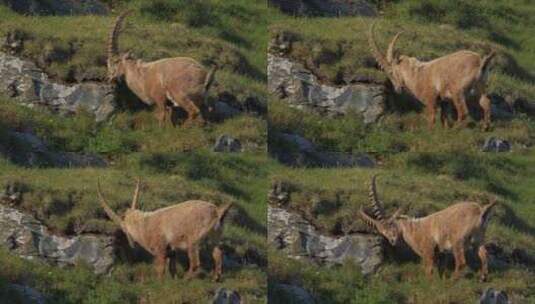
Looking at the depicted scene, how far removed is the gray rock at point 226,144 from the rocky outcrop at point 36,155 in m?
2.01

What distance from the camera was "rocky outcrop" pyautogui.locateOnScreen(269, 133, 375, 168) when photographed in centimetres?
2998

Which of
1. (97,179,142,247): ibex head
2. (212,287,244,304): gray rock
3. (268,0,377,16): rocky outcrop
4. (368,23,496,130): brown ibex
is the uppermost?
(268,0,377,16): rocky outcrop

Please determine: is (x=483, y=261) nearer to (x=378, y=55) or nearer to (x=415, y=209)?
(x=415, y=209)

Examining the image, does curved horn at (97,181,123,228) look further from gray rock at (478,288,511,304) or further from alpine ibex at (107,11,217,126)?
gray rock at (478,288,511,304)

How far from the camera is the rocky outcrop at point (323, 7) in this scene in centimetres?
3180

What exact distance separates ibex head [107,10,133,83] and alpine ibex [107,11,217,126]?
4 cm

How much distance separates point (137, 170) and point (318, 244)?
339 cm

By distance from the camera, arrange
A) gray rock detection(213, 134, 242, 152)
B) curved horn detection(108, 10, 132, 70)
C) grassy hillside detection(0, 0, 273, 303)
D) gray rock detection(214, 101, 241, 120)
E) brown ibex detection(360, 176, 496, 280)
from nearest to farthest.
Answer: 1. brown ibex detection(360, 176, 496, 280)
2. grassy hillside detection(0, 0, 273, 303)
3. gray rock detection(213, 134, 242, 152)
4. gray rock detection(214, 101, 241, 120)
5. curved horn detection(108, 10, 132, 70)

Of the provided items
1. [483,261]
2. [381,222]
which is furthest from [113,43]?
[483,261]

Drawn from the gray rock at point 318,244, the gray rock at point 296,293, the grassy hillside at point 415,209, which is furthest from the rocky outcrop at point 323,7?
the gray rock at point 296,293

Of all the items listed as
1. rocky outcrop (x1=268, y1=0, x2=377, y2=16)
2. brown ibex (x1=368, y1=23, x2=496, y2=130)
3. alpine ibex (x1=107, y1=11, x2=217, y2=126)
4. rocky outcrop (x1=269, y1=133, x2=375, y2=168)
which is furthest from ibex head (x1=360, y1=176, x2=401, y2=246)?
rocky outcrop (x1=268, y1=0, x2=377, y2=16)

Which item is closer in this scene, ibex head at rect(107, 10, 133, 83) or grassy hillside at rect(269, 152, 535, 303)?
grassy hillside at rect(269, 152, 535, 303)

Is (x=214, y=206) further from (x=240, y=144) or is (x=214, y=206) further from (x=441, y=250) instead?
(x=441, y=250)

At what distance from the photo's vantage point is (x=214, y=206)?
95.8 feet
